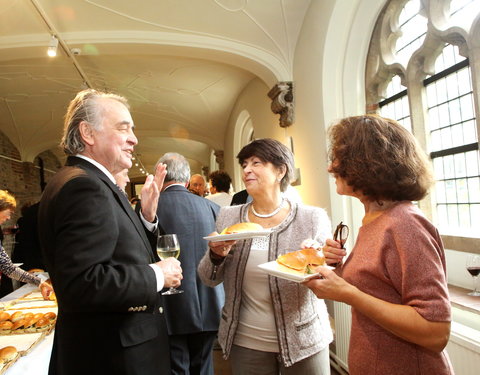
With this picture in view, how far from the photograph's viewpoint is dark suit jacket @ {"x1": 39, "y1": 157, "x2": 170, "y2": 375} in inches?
50.7

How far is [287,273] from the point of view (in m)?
1.45

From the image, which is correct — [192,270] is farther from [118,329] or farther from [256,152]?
[118,329]

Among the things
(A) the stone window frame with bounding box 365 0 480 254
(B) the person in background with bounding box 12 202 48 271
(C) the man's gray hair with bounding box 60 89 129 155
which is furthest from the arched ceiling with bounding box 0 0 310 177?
(C) the man's gray hair with bounding box 60 89 129 155

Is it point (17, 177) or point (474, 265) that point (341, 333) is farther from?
point (17, 177)

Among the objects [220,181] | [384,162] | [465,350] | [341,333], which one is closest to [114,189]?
[384,162]

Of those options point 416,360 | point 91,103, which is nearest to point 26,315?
point 91,103

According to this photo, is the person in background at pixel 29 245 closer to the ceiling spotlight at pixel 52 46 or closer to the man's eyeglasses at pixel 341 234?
the ceiling spotlight at pixel 52 46

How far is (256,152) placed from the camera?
2111 mm

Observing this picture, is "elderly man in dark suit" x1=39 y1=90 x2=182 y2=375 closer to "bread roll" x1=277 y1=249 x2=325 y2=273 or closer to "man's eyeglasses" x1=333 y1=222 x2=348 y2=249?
"bread roll" x1=277 y1=249 x2=325 y2=273

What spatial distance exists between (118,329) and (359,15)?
381 centimetres

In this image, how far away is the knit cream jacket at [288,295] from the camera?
5.70 feet

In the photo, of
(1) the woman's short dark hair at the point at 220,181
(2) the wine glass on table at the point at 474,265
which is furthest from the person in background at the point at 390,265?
(1) the woman's short dark hair at the point at 220,181

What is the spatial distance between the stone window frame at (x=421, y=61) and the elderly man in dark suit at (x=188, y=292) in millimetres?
1854

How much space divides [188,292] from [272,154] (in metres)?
1.34
